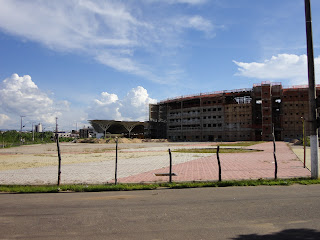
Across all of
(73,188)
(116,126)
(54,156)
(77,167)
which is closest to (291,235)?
(73,188)

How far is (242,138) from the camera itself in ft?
270

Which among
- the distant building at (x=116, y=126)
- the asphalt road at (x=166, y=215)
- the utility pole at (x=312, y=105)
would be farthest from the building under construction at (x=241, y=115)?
the asphalt road at (x=166, y=215)

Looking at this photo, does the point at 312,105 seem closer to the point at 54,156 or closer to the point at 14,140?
the point at 54,156

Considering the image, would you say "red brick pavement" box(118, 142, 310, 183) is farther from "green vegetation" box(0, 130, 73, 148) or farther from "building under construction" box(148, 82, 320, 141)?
"building under construction" box(148, 82, 320, 141)

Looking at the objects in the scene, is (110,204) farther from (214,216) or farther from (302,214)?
(302,214)

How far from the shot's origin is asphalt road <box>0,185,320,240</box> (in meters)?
4.76

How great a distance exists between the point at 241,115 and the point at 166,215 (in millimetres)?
81430

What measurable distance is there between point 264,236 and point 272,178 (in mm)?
7047

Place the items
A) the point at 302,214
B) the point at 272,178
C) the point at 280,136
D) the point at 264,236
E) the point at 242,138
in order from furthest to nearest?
the point at 242,138
the point at 280,136
the point at 272,178
the point at 302,214
the point at 264,236

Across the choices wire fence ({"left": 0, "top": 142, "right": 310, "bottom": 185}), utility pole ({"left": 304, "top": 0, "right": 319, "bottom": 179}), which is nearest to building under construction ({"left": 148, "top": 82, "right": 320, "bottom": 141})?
wire fence ({"left": 0, "top": 142, "right": 310, "bottom": 185})

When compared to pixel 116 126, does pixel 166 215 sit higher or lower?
lower

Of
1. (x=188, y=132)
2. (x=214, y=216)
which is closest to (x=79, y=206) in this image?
(x=214, y=216)

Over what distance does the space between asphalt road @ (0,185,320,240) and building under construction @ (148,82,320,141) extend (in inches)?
2761

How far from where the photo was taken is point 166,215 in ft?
19.6
